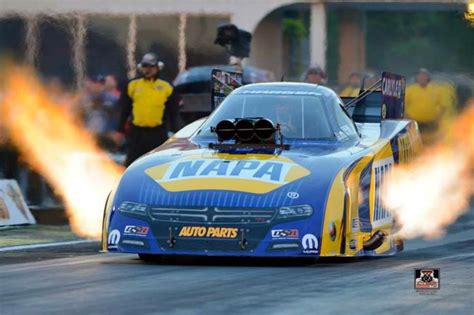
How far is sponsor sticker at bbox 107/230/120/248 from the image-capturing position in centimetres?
1216

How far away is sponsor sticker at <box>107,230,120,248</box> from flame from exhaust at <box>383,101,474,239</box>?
8.46ft

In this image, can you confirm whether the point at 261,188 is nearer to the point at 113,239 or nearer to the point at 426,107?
the point at 113,239

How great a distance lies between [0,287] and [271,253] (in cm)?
224

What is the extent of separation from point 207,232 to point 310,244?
2.43 feet

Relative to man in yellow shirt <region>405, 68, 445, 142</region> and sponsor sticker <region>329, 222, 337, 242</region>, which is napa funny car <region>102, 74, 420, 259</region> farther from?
man in yellow shirt <region>405, 68, 445, 142</region>

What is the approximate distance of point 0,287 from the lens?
406 inches

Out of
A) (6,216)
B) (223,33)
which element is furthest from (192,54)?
(6,216)

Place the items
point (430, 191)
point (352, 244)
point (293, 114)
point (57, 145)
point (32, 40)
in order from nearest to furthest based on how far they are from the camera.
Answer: point (352, 244), point (293, 114), point (430, 191), point (57, 145), point (32, 40)

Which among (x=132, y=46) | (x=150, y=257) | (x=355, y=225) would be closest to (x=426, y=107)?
(x=132, y=46)

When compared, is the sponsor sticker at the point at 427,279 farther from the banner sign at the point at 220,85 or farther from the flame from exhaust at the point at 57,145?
the flame from exhaust at the point at 57,145

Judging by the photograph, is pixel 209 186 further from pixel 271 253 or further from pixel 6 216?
pixel 6 216

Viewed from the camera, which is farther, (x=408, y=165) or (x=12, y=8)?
→ (x=12, y=8)

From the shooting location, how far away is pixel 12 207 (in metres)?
17.3

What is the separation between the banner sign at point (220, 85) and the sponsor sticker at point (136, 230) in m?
3.33
